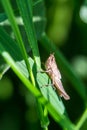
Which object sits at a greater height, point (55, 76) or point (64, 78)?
point (55, 76)

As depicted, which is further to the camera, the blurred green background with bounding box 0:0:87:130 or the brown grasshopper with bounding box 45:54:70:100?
the blurred green background with bounding box 0:0:87:130

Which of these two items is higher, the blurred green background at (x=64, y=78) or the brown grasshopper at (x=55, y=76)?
the brown grasshopper at (x=55, y=76)

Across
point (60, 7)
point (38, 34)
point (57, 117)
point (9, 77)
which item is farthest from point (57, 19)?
point (57, 117)

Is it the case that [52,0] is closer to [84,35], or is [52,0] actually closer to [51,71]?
[84,35]

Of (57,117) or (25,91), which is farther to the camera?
(25,91)

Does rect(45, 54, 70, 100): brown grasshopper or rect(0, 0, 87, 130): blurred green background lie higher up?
rect(45, 54, 70, 100): brown grasshopper

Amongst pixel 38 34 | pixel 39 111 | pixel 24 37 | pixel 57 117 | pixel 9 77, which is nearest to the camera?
pixel 57 117

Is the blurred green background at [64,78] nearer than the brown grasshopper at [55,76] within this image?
No

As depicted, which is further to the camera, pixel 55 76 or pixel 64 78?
pixel 64 78
